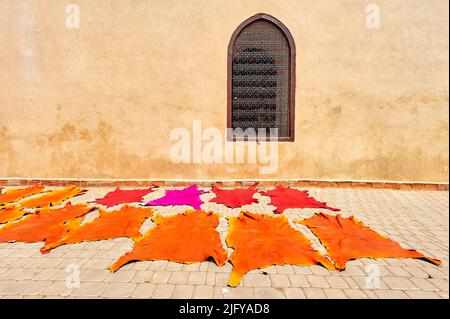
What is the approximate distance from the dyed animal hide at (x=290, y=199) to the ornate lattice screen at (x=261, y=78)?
134 cm

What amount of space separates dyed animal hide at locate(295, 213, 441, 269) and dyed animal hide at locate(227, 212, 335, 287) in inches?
9.1

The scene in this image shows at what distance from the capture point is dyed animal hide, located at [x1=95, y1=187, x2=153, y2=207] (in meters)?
4.62

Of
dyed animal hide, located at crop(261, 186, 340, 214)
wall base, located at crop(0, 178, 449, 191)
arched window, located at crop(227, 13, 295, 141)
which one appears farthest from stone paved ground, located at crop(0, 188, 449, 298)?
arched window, located at crop(227, 13, 295, 141)

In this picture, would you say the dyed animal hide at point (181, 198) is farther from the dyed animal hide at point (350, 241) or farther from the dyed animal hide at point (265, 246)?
the dyed animal hide at point (350, 241)

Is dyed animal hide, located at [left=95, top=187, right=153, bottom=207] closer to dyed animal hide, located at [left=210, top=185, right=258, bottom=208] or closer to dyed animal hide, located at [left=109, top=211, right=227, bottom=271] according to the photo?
dyed animal hide, located at [left=109, top=211, right=227, bottom=271]

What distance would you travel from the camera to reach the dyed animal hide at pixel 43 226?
3168mm

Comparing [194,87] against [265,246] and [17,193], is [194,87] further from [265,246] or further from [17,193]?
[17,193]

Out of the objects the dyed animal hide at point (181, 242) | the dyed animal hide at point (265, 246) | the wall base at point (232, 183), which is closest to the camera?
the dyed animal hide at point (265, 246)

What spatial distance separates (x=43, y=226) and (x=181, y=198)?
214 centimetres

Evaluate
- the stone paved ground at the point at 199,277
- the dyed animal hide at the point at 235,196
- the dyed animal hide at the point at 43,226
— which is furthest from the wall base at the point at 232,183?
the stone paved ground at the point at 199,277
